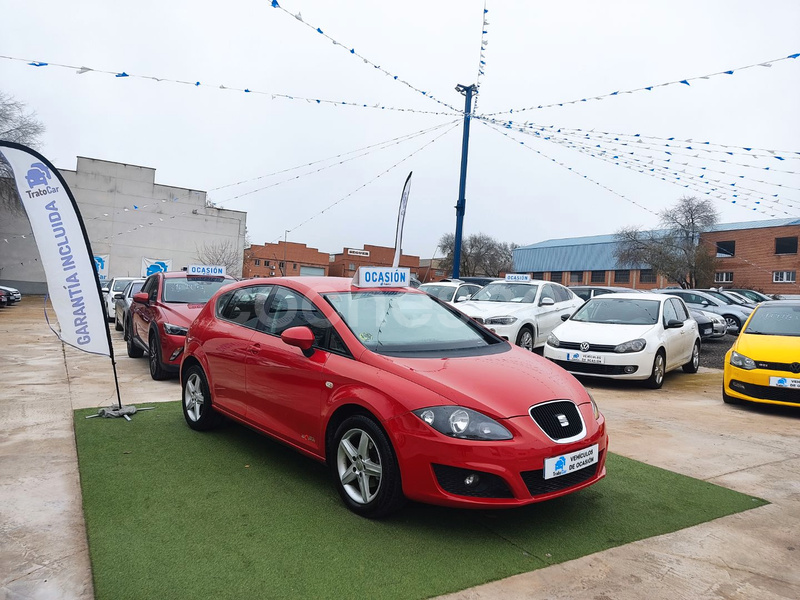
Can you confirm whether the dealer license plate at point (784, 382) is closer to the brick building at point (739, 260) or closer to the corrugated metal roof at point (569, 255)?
the brick building at point (739, 260)

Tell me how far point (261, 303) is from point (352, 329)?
123 centimetres

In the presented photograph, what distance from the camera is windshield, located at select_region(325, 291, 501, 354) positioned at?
13.0 feet

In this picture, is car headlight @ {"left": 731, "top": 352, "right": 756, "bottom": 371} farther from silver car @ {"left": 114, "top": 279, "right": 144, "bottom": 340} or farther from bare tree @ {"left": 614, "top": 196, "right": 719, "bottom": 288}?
bare tree @ {"left": 614, "top": 196, "right": 719, "bottom": 288}

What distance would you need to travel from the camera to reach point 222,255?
4916 centimetres

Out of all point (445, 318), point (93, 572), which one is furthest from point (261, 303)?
point (93, 572)

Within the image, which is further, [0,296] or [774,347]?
[0,296]

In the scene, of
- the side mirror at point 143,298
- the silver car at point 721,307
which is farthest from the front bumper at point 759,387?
A: the silver car at point 721,307

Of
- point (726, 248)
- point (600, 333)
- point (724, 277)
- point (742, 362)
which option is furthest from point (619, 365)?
point (724, 277)

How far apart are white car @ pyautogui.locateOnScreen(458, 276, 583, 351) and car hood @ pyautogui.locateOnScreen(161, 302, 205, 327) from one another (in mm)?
4628

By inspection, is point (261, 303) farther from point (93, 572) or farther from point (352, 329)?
point (93, 572)

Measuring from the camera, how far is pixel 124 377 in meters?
8.45

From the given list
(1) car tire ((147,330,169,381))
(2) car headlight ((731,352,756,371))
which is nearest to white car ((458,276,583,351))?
(2) car headlight ((731,352,756,371))

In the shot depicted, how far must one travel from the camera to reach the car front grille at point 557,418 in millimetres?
3317

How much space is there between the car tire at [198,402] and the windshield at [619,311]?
6.45 m
